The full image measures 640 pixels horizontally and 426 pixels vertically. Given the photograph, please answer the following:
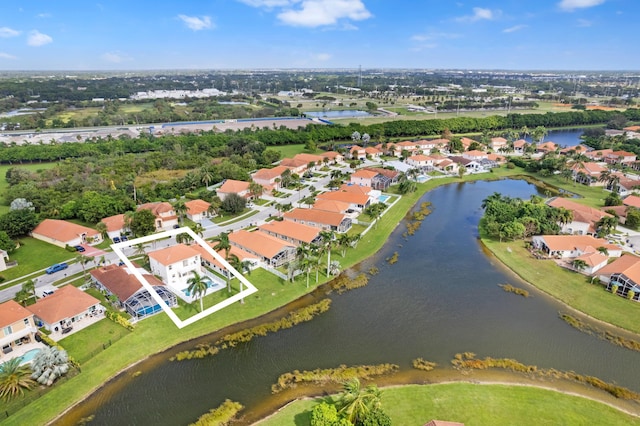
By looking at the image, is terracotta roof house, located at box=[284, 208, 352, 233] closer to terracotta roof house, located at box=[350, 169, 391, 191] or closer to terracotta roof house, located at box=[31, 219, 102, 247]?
terracotta roof house, located at box=[350, 169, 391, 191]

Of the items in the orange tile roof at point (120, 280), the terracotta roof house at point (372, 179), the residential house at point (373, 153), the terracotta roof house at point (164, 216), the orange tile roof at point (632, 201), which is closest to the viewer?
the orange tile roof at point (120, 280)

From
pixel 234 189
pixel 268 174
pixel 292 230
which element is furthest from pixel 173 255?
pixel 268 174

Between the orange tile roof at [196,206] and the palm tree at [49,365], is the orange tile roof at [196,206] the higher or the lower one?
the higher one

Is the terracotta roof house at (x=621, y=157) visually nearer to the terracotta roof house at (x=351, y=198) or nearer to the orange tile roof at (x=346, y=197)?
the terracotta roof house at (x=351, y=198)

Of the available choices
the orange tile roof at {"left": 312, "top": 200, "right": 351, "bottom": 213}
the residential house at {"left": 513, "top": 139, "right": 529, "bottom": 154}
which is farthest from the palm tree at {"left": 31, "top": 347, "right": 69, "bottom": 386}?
the residential house at {"left": 513, "top": 139, "right": 529, "bottom": 154}

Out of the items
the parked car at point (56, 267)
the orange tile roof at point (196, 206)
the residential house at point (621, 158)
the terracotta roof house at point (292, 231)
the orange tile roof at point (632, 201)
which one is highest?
the residential house at point (621, 158)

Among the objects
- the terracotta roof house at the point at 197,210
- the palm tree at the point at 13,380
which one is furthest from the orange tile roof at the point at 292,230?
the palm tree at the point at 13,380

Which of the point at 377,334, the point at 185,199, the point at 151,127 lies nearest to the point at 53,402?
the point at 377,334
